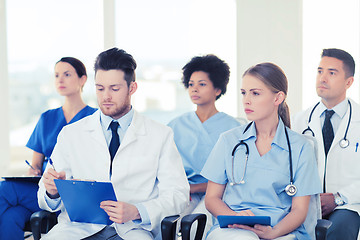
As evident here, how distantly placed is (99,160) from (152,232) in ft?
1.41

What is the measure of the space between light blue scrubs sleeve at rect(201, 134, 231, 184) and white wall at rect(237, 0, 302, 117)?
7.24 ft

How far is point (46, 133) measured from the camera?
122 inches

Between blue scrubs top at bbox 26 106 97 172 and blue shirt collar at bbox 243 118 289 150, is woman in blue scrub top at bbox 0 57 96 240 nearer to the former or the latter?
blue scrubs top at bbox 26 106 97 172

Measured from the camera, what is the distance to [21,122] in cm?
454

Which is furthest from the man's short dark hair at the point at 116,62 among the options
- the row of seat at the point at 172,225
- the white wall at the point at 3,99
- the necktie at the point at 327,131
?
the white wall at the point at 3,99

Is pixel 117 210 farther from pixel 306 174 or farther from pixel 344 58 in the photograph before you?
pixel 344 58

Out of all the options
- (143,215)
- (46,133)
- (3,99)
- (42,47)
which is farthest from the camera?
(42,47)

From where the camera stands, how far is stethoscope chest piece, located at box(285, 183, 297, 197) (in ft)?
A: 6.74

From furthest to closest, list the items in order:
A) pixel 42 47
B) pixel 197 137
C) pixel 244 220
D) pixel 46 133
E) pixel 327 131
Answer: pixel 42 47 < pixel 46 133 < pixel 197 137 < pixel 327 131 < pixel 244 220

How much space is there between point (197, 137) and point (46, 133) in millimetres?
1041

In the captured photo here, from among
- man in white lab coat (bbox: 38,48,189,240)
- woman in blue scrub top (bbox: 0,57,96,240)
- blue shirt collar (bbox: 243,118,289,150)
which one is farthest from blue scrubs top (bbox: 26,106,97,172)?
blue shirt collar (bbox: 243,118,289,150)

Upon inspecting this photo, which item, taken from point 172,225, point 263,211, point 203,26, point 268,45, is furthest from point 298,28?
point 172,225

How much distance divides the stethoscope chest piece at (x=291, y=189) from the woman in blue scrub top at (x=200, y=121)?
2.69 feet

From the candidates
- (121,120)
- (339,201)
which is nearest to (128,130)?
(121,120)
